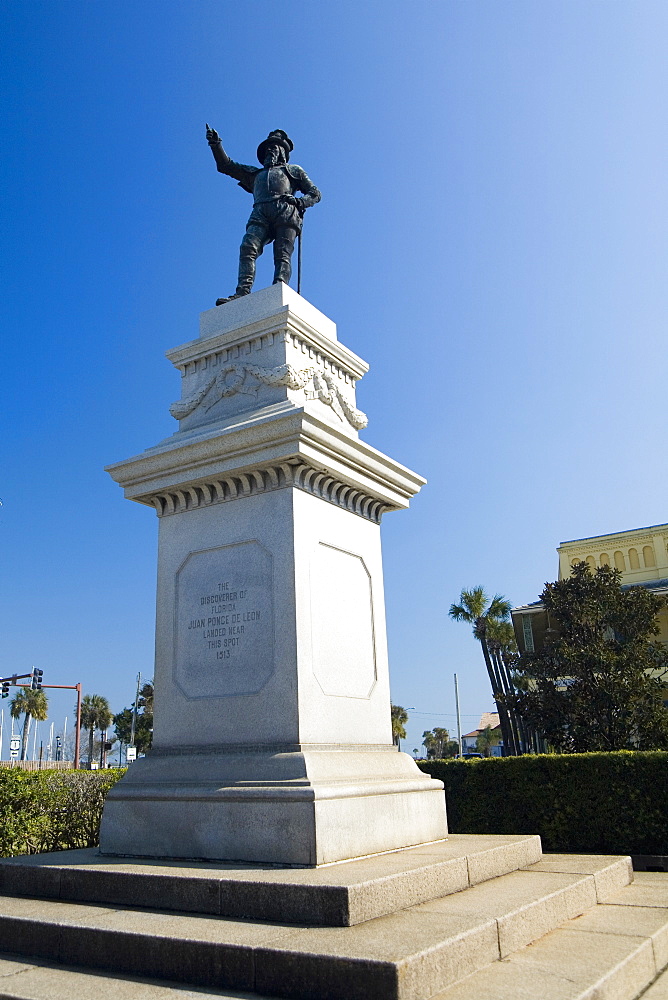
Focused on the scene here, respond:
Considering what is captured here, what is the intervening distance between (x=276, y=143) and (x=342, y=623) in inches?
240

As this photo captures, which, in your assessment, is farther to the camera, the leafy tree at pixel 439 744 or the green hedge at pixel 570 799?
the leafy tree at pixel 439 744

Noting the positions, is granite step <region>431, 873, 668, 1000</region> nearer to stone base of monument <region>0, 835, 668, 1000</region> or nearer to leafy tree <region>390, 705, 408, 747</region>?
stone base of monument <region>0, 835, 668, 1000</region>

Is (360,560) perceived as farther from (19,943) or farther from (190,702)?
(19,943)

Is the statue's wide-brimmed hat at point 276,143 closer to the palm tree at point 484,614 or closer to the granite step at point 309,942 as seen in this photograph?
the granite step at point 309,942

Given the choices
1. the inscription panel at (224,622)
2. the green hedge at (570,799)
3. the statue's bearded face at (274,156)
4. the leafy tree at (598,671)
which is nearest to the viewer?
the inscription panel at (224,622)

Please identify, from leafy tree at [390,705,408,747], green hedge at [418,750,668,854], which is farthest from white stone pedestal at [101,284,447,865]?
leafy tree at [390,705,408,747]

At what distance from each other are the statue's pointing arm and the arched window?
29.9m

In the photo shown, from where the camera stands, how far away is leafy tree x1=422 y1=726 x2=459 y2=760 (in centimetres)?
10100

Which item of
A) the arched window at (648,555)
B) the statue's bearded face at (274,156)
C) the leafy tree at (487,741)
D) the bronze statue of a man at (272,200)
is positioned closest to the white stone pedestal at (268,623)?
the bronze statue of a man at (272,200)

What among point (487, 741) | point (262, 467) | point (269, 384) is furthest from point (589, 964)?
point (487, 741)

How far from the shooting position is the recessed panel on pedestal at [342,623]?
707 cm

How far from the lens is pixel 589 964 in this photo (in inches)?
165

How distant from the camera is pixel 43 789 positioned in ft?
39.2

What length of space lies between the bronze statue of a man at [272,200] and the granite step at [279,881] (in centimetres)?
598
